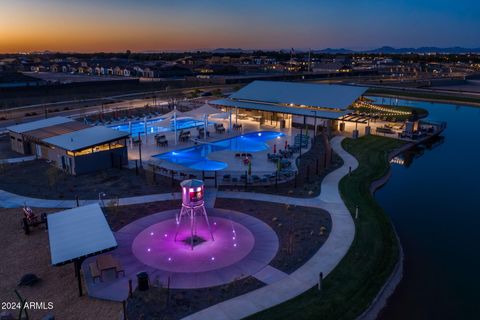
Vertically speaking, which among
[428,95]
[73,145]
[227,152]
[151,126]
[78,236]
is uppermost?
[428,95]

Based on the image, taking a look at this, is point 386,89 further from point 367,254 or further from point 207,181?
point 367,254

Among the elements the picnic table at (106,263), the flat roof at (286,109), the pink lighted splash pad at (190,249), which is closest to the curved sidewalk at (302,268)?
the pink lighted splash pad at (190,249)

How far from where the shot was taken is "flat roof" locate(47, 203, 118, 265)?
1541cm

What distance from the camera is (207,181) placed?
28.2 meters

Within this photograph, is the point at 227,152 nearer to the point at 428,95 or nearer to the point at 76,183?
the point at 76,183

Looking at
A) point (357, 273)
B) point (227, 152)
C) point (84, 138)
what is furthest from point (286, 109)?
point (357, 273)

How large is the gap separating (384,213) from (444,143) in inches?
1030

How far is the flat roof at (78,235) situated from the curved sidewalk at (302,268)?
4970mm

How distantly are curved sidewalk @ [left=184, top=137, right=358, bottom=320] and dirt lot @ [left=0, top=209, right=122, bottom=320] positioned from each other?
3.83m

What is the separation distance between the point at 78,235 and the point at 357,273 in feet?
40.2

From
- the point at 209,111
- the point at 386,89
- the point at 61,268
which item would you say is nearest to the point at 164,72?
the point at 386,89

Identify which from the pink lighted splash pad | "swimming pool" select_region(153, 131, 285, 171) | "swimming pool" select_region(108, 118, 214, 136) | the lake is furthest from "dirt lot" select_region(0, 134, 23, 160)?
the lake

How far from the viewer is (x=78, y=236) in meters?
16.5

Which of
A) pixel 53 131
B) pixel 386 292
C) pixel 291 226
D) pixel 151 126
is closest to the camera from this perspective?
pixel 386 292
